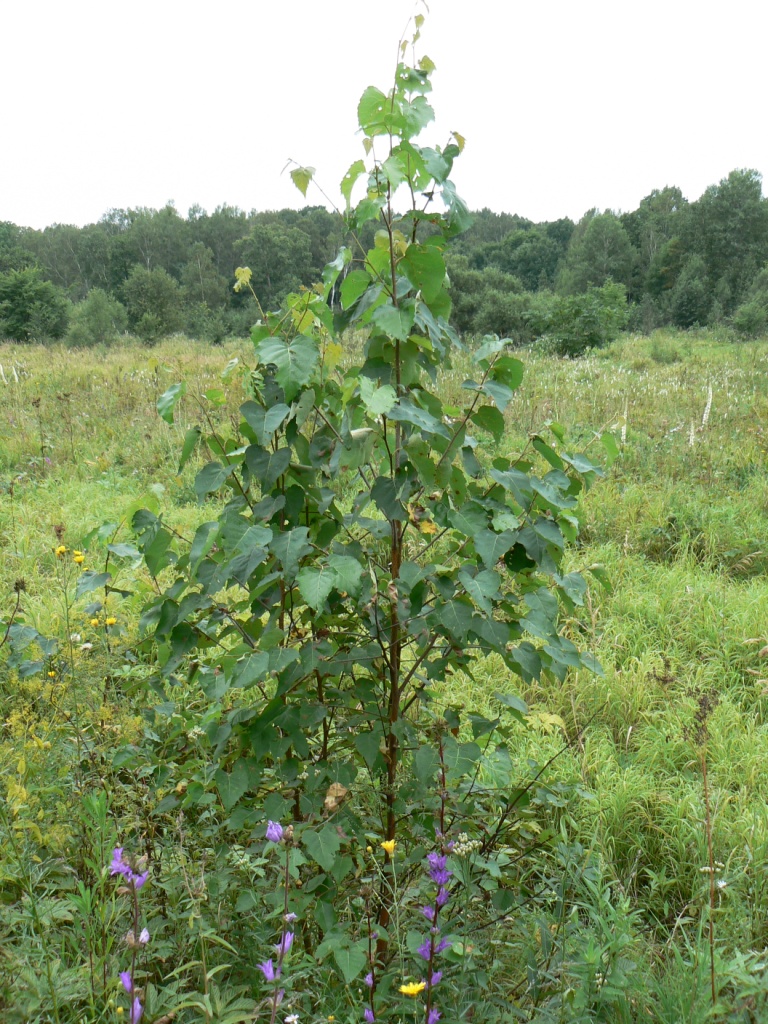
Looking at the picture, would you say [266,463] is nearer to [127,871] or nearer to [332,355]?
[332,355]

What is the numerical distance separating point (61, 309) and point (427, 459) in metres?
30.7

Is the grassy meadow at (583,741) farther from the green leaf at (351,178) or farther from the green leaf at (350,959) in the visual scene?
the green leaf at (351,178)

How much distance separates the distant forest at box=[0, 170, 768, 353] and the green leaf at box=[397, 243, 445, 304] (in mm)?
12415

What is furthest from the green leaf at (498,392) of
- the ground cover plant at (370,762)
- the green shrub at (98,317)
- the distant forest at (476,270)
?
the green shrub at (98,317)

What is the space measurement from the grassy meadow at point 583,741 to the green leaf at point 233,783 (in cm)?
10

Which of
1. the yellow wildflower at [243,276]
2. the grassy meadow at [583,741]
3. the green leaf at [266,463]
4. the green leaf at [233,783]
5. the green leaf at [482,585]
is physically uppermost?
the yellow wildflower at [243,276]

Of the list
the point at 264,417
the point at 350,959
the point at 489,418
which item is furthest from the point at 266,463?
the point at 350,959

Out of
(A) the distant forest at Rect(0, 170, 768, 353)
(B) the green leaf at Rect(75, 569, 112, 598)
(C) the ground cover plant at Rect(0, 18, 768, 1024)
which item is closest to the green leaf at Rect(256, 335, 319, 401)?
(C) the ground cover plant at Rect(0, 18, 768, 1024)

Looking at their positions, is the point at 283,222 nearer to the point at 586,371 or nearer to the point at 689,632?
the point at 586,371

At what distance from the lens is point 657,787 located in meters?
2.40

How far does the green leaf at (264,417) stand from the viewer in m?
1.23

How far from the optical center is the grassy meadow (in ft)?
4.48

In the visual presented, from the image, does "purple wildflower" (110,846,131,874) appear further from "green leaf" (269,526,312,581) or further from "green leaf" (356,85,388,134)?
"green leaf" (356,85,388,134)

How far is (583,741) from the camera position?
2656 millimetres
